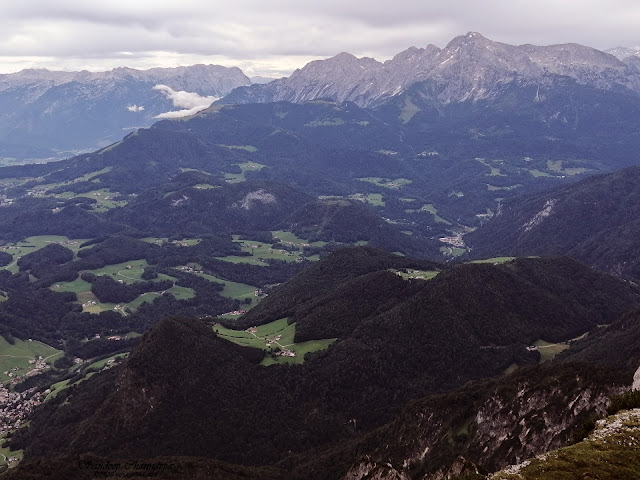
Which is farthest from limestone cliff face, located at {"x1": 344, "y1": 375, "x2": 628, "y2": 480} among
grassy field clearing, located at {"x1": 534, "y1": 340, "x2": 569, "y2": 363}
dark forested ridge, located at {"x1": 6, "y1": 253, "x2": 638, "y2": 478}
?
grassy field clearing, located at {"x1": 534, "y1": 340, "x2": 569, "y2": 363}

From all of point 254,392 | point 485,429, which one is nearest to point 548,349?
point 485,429

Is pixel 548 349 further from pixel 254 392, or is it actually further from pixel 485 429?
pixel 254 392

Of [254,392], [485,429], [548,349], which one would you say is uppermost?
[485,429]

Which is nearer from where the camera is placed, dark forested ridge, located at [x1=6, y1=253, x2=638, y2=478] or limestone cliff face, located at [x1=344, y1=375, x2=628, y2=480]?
limestone cliff face, located at [x1=344, y1=375, x2=628, y2=480]

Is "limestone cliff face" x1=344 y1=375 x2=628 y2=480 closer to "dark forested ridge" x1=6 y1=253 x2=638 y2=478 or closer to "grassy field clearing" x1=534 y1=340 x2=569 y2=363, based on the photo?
"dark forested ridge" x1=6 y1=253 x2=638 y2=478

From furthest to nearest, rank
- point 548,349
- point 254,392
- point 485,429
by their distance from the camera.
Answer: point 548,349 < point 254,392 < point 485,429

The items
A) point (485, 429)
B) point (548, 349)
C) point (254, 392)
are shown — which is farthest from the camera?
point (548, 349)

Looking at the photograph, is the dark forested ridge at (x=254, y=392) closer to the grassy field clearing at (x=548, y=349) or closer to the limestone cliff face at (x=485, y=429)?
the grassy field clearing at (x=548, y=349)

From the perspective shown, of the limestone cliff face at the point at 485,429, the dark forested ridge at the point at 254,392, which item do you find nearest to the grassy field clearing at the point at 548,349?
the dark forested ridge at the point at 254,392

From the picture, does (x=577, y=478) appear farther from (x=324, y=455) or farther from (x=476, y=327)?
(x=476, y=327)

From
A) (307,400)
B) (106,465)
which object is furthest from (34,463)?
(307,400)

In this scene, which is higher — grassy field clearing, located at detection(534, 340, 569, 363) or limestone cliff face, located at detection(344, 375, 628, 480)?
limestone cliff face, located at detection(344, 375, 628, 480)
